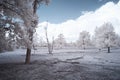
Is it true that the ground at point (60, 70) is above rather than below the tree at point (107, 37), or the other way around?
below

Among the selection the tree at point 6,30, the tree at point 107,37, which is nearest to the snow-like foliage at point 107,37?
the tree at point 107,37

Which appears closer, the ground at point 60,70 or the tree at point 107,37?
the ground at point 60,70

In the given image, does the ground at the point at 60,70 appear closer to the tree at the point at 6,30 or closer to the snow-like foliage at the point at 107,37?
the tree at the point at 6,30

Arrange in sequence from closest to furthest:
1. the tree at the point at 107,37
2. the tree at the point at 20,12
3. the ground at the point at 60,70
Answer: the ground at the point at 60,70 → the tree at the point at 20,12 → the tree at the point at 107,37

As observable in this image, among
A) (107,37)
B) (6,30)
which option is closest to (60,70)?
(6,30)

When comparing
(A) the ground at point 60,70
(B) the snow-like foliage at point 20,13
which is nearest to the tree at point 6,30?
(B) the snow-like foliage at point 20,13

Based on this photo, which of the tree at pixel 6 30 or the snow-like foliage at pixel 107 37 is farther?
the snow-like foliage at pixel 107 37

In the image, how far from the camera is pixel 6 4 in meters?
11.0

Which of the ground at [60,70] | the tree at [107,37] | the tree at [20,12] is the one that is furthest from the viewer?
the tree at [107,37]

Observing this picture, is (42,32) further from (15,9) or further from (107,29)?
(15,9)

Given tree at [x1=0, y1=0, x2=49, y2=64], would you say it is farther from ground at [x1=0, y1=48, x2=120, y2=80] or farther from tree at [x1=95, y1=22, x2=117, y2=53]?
tree at [x1=95, y1=22, x2=117, y2=53]

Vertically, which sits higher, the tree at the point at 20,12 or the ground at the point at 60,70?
the tree at the point at 20,12

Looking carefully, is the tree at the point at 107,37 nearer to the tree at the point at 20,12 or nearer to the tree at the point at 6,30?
the tree at the point at 20,12

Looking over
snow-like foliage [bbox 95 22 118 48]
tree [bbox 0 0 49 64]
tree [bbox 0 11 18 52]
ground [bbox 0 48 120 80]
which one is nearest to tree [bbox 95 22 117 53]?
snow-like foliage [bbox 95 22 118 48]
